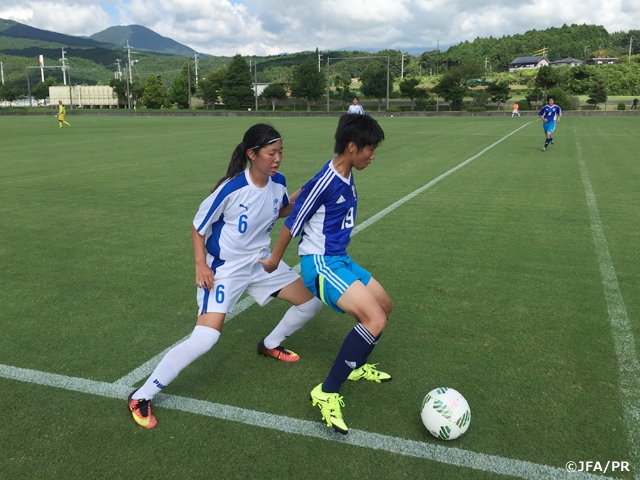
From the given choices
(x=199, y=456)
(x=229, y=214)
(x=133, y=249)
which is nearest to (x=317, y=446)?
(x=199, y=456)

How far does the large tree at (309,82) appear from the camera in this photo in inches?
2923

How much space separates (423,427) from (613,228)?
5965mm

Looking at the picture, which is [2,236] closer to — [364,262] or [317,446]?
[364,262]

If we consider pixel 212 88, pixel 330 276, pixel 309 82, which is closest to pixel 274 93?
pixel 309 82

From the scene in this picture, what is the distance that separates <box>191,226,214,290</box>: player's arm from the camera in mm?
3133

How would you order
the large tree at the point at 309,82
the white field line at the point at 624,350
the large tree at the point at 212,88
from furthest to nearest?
the large tree at the point at 212,88 < the large tree at the point at 309,82 < the white field line at the point at 624,350

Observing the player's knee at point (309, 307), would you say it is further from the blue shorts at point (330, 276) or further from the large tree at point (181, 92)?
the large tree at point (181, 92)

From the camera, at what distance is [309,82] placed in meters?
74.2

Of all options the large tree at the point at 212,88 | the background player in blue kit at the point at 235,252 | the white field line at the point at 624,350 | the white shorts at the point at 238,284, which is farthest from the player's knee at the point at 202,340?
the large tree at the point at 212,88

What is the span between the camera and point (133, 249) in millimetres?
6461

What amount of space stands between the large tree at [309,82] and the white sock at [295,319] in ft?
243

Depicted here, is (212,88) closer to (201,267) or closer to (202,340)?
(201,267)

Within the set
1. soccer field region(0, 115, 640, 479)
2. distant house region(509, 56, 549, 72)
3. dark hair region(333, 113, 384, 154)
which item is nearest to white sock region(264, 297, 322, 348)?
soccer field region(0, 115, 640, 479)

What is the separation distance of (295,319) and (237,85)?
7952cm
